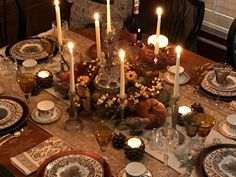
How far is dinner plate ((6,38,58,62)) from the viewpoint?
7.73ft

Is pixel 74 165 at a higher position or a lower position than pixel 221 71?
lower

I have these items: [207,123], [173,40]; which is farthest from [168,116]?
[173,40]

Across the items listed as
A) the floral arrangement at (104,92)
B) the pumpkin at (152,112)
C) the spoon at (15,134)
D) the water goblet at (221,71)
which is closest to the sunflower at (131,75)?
the floral arrangement at (104,92)

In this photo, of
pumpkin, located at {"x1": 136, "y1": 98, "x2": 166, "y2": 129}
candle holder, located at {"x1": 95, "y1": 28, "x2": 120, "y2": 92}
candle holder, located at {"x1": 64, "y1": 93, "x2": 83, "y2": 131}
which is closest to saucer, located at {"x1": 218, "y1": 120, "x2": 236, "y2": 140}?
pumpkin, located at {"x1": 136, "y1": 98, "x2": 166, "y2": 129}

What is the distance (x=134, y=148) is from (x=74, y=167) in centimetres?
22

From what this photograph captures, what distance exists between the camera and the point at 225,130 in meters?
1.89

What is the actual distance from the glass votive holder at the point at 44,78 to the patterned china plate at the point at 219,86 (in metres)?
0.68

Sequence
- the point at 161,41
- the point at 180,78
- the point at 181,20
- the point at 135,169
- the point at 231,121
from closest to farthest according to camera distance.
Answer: the point at 135,169 → the point at 231,121 → the point at 180,78 → the point at 161,41 → the point at 181,20

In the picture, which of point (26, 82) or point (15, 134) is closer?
point (15, 134)

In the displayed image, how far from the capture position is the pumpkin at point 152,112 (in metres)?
1.88

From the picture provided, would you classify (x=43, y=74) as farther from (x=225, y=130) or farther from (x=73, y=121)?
(x=225, y=130)

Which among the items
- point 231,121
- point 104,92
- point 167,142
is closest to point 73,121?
point 104,92

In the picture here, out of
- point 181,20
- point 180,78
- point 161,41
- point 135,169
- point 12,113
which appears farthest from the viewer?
point 181,20

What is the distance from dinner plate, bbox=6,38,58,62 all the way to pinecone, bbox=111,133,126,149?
2.37 feet
